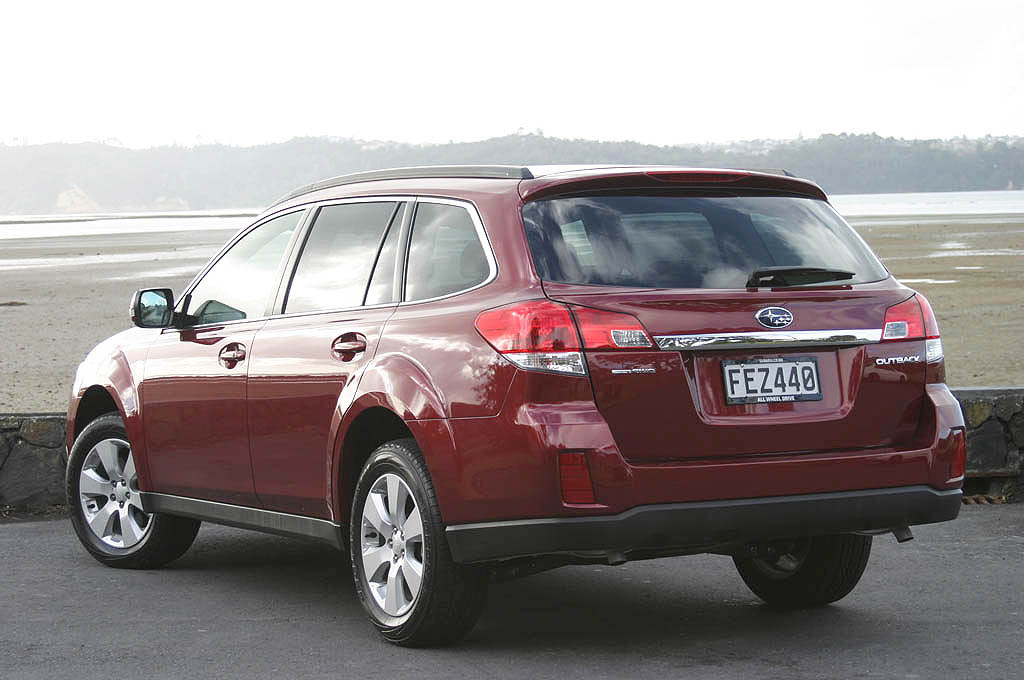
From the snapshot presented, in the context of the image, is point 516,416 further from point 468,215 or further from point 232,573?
point 232,573

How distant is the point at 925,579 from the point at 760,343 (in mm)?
2311

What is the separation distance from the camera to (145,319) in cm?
757

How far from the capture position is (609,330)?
17.3 feet

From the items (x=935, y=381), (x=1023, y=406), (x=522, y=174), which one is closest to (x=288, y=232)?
(x=522, y=174)

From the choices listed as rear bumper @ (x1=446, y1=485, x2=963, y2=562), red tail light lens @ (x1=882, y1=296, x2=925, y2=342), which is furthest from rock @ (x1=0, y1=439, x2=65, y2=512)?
red tail light lens @ (x1=882, y1=296, x2=925, y2=342)

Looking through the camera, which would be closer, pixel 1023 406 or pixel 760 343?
pixel 760 343

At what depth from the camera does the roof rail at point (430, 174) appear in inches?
233

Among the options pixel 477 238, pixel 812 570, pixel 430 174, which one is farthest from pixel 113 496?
pixel 812 570

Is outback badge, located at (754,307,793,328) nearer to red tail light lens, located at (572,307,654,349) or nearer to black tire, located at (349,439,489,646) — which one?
red tail light lens, located at (572,307,654,349)

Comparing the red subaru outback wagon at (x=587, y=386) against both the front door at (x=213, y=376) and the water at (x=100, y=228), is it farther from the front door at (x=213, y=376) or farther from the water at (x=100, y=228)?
the water at (x=100, y=228)

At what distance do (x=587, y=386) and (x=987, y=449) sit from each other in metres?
4.96

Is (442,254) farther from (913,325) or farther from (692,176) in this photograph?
(913,325)

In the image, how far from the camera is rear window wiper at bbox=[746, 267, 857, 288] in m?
5.58

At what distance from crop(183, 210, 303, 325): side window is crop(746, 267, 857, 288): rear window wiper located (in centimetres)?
222
